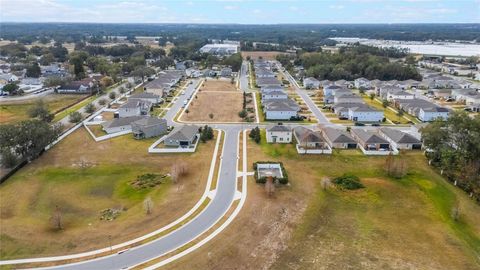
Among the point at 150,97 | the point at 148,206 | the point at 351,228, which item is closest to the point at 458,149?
the point at 351,228

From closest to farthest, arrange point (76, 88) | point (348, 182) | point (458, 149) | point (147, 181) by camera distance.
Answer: point (348, 182)
point (147, 181)
point (458, 149)
point (76, 88)

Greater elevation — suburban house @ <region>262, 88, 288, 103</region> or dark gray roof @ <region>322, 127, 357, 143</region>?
suburban house @ <region>262, 88, 288, 103</region>

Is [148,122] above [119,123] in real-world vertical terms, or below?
above

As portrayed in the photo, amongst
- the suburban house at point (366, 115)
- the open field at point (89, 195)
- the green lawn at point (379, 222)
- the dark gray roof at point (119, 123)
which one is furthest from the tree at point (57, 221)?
the suburban house at point (366, 115)

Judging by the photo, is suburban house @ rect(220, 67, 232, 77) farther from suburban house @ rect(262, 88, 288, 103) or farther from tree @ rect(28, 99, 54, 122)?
tree @ rect(28, 99, 54, 122)

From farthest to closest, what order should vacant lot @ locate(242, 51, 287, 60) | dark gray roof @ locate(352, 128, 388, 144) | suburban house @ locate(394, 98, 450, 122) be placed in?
1. vacant lot @ locate(242, 51, 287, 60)
2. suburban house @ locate(394, 98, 450, 122)
3. dark gray roof @ locate(352, 128, 388, 144)

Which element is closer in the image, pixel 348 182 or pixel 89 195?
pixel 89 195

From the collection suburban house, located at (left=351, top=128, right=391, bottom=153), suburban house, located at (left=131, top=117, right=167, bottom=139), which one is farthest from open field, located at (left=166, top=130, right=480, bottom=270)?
suburban house, located at (left=131, top=117, right=167, bottom=139)

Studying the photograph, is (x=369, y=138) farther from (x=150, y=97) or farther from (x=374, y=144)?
(x=150, y=97)

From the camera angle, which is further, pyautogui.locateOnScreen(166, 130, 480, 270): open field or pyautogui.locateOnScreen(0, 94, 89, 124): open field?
pyautogui.locateOnScreen(0, 94, 89, 124): open field
